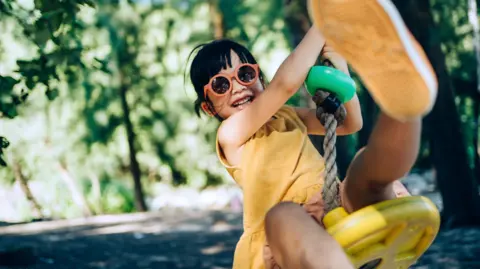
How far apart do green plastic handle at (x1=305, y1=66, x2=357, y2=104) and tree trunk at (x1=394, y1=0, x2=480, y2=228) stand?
17.9 feet

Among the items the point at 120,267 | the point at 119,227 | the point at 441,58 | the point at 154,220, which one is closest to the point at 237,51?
the point at 120,267

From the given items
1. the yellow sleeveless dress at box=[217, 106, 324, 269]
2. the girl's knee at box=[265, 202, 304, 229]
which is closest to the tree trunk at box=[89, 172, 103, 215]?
the yellow sleeveless dress at box=[217, 106, 324, 269]

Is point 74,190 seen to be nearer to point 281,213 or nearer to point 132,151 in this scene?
point 132,151

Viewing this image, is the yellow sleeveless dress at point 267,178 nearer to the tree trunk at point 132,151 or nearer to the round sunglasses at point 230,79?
the round sunglasses at point 230,79

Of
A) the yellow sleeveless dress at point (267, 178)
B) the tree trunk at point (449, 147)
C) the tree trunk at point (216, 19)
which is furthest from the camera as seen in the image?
the tree trunk at point (216, 19)

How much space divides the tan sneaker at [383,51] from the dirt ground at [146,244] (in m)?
3.99

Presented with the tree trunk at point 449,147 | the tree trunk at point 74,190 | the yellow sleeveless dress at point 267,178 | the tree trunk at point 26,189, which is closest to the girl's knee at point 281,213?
the yellow sleeveless dress at point 267,178

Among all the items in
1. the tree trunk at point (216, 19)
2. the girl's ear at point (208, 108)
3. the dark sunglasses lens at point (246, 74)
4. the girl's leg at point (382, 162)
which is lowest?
the girl's leg at point (382, 162)

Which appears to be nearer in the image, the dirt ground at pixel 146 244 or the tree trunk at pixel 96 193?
the dirt ground at pixel 146 244

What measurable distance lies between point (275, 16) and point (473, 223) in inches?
329

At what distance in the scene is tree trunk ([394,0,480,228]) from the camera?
7.61m

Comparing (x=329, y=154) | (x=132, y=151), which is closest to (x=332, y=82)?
(x=329, y=154)

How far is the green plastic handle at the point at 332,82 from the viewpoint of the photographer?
2338 millimetres

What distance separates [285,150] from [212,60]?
50 cm
